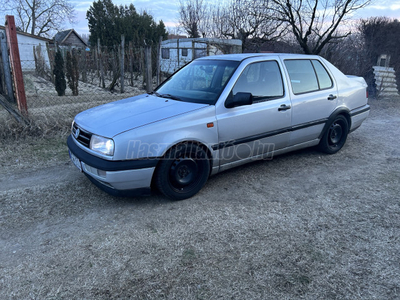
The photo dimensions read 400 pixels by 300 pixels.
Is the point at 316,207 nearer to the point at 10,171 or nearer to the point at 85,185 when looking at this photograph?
the point at 85,185

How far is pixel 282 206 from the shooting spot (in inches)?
138

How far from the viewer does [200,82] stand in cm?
412

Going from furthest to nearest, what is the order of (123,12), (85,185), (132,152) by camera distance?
1. (123,12)
2. (85,185)
3. (132,152)

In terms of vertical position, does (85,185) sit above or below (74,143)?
below

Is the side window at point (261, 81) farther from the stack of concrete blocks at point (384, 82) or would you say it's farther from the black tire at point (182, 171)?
the stack of concrete blocks at point (384, 82)

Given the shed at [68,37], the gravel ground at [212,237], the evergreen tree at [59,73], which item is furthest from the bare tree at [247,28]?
the shed at [68,37]

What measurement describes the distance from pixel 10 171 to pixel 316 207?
13.7ft

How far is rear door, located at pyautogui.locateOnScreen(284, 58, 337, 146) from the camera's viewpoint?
4379mm

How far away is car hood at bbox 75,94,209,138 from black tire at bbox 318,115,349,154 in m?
2.44

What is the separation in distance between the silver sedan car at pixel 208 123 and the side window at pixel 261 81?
1cm

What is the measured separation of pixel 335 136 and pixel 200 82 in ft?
→ 8.52

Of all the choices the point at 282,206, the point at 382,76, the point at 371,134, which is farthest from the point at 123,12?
the point at 282,206

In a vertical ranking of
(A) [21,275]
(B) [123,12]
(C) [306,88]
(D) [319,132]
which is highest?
(B) [123,12]

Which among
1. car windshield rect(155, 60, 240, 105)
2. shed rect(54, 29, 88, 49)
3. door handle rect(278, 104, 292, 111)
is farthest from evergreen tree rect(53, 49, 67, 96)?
shed rect(54, 29, 88, 49)
